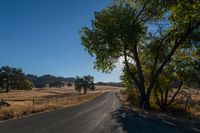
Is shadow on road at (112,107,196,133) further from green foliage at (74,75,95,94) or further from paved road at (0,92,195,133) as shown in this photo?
green foliage at (74,75,95,94)

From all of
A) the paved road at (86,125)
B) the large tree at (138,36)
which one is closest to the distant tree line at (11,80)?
the large tree at (138,36)

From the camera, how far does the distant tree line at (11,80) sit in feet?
254

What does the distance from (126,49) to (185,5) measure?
36.1 feet

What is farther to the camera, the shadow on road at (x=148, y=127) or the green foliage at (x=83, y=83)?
the green foliage at (x=83, y=83)

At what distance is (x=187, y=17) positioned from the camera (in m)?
27.0

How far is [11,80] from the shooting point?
3098 inches

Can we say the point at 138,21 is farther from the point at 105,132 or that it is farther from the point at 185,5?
the point at 105,132

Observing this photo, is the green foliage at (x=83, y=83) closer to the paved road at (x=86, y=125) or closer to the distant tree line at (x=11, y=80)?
the distant tree line at (x=11, y=80)

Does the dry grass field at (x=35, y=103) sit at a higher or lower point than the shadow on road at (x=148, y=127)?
higher

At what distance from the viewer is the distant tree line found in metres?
77.4

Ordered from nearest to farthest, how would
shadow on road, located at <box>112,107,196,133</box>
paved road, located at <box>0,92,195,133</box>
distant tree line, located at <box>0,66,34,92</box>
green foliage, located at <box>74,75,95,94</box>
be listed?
shadow on road, located at <box>112,107,196,133</box> < paved road, located at <box>0,92,195,133</box> < distant tree line, located at <box>0,66,34,92</box> < green foliage, located at <box>74,75,95,94</box>

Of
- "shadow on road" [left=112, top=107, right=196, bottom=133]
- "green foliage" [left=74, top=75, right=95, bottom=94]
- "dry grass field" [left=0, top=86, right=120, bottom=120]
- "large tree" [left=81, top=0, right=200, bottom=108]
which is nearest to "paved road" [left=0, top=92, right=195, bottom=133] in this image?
"shadow on road" [left=112, top=107, right=196, bottom=133]

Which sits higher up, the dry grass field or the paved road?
the dry grass field

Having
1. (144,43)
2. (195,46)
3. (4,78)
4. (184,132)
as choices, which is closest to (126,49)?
(144,43)
